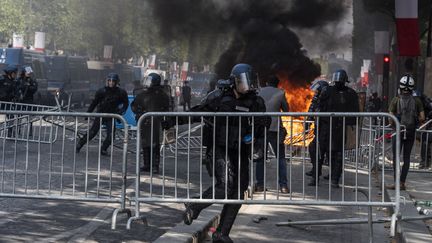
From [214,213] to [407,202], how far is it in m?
2.39

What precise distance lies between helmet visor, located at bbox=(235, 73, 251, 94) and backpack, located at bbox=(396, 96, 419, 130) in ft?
14.3

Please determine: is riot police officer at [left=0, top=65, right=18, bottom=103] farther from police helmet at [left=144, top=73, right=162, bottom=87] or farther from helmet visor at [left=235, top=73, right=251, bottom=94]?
helmet visor at [left=235, top=73, right=251, bottom=94]

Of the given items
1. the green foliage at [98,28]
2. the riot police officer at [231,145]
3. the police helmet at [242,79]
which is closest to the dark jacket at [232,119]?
the riot police officer at [231,145]

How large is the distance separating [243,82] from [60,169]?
320 cm

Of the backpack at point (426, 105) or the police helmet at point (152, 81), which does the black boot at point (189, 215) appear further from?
the police helmet at point (152, 81)

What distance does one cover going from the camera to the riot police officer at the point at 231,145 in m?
7.53

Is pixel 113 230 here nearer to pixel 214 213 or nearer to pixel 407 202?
pixel 214 213

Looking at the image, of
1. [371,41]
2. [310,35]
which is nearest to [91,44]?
[371,41]

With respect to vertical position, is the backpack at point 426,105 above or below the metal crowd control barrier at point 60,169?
above

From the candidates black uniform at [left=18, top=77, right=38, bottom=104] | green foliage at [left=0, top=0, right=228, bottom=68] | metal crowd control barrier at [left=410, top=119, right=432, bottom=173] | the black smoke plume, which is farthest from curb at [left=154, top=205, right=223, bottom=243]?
green foliage at [left=0, top=0, right=228, bottom=68]

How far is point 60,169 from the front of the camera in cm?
998

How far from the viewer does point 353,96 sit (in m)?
11.9

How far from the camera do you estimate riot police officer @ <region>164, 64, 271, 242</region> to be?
7.53 m

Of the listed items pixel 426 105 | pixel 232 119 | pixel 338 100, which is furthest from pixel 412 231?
pixel 426 105
